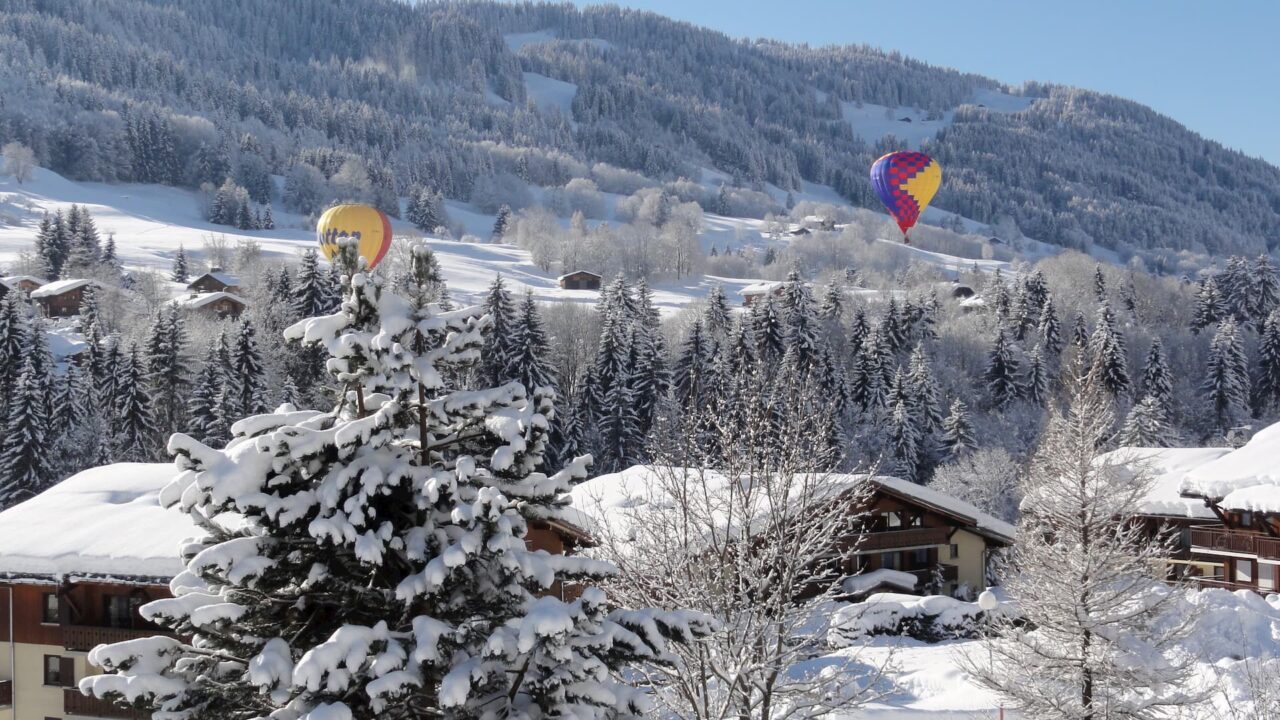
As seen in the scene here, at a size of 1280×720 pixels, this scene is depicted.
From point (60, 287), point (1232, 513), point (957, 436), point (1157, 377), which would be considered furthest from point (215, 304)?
point (1232, 513)

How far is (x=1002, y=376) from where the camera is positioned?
85.8 m

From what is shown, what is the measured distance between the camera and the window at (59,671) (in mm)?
24938

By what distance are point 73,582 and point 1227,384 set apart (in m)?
82.4

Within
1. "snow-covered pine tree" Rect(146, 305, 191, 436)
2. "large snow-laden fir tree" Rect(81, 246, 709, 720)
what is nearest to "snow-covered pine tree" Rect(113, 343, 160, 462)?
"snow-covered pine tree" Rect(146, 305, 191, 436)

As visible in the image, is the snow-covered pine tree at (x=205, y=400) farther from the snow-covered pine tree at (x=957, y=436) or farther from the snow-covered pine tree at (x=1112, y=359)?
the snow-covered pine tree at (x=1112, y=359)

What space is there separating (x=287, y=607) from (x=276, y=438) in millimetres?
1641

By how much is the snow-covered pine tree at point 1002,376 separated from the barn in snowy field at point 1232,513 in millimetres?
45138

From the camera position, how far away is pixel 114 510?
978 inches

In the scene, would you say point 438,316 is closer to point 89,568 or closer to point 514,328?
point 89,568

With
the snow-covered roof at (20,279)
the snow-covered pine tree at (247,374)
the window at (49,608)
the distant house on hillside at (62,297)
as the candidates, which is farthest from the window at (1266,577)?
the snow-covered roof at (20,279)

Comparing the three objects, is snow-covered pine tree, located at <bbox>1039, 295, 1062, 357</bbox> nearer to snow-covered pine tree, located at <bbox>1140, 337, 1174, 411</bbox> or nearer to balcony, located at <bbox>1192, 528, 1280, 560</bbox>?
snow-covered pine tree, located at <bbox>1140, 337, 1174, 411</bbox>

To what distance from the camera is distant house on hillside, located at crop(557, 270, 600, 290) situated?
403ft

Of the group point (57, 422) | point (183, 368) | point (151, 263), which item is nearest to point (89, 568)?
point (57, 422)

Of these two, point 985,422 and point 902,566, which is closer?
point 902,566
